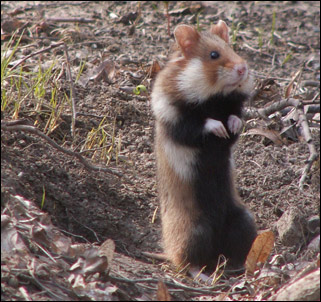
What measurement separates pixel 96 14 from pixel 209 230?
4162 mm

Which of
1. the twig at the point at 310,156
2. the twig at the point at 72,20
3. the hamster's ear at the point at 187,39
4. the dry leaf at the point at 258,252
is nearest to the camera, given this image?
the twig at the point at 310,156

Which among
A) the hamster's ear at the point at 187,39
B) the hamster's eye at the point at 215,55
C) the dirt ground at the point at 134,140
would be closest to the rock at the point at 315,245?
the dirt ground at the point at 134,140

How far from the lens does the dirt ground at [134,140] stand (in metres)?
4.44

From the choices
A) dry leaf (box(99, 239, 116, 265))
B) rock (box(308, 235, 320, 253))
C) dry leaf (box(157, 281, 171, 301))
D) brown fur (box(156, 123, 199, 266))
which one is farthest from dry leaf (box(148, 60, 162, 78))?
dry leaf (box(157, 281, 171, 301))

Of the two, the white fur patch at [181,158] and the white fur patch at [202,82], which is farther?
the white fur patch at [181,158]

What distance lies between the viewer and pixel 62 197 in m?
4.56

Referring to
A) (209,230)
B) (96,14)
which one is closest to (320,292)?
(209,230)

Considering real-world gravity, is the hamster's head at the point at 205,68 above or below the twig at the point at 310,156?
above

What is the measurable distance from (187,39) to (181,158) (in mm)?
834

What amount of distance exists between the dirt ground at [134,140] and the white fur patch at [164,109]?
902 millimetres

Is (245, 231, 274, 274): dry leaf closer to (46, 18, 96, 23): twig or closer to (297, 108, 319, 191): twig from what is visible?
(297, 108, 319, 191): twig

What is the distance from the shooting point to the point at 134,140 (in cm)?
552

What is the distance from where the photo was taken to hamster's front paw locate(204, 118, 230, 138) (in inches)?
161

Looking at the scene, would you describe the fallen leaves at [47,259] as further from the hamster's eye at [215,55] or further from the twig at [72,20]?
the twig at [72,20]
